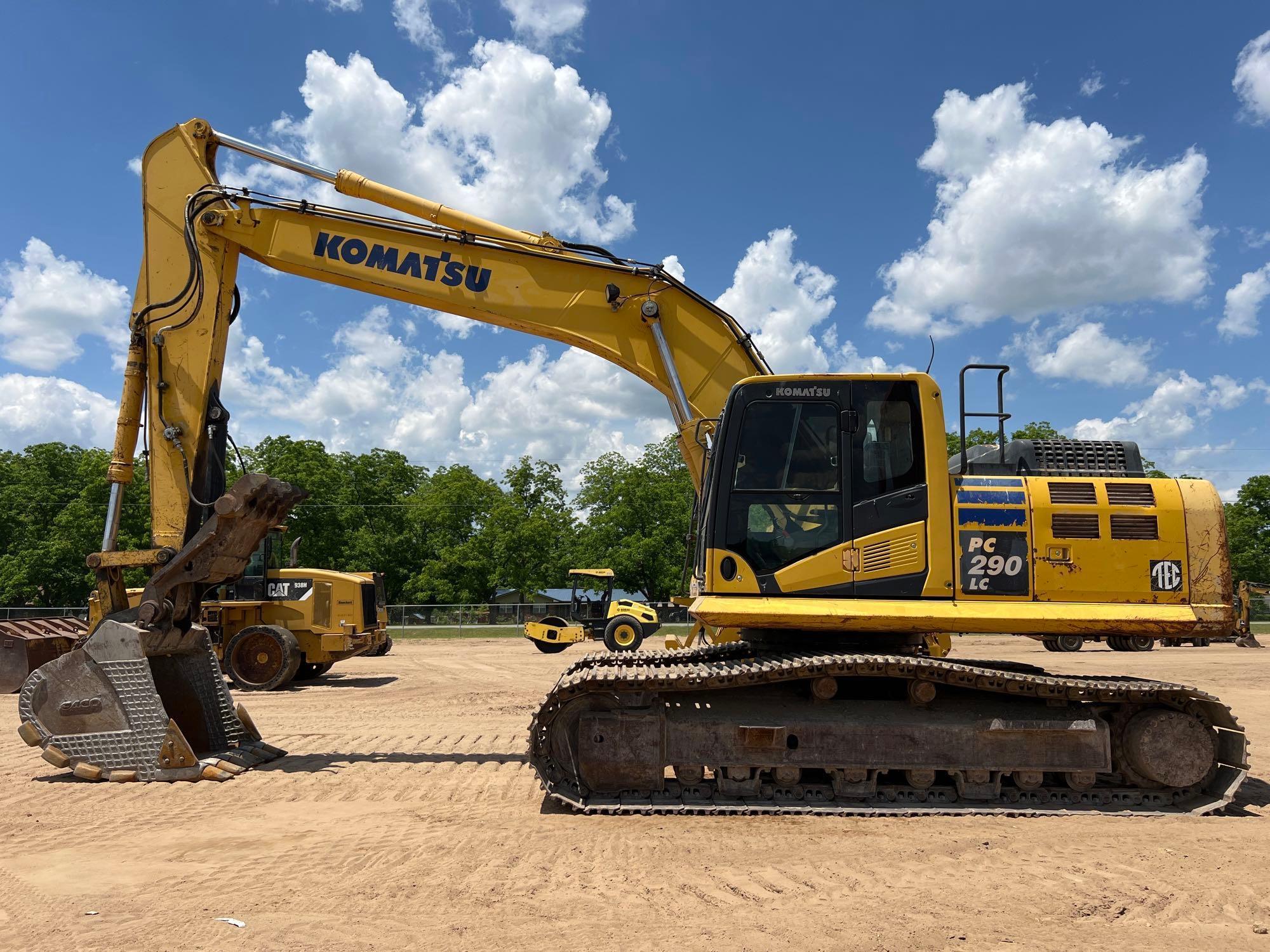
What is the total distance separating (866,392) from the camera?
654cm

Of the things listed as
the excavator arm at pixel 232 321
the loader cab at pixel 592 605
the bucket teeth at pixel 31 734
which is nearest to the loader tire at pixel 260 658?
the excavator arm at pixel 232 321

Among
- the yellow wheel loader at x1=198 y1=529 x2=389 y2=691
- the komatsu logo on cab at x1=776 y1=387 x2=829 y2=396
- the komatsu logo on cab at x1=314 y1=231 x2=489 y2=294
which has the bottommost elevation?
the yellow wheel loader at x1=198 y1=529 x2=389 y2=691

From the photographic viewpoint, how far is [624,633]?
22.8 meters

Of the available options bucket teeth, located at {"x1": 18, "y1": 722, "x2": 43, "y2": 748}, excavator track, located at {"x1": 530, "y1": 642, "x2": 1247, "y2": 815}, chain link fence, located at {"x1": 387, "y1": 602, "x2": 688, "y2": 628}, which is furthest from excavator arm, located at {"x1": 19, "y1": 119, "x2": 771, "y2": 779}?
chain link fence, located at {"x1": 387, "y1": 602, "x2": 688, "y2": 628}

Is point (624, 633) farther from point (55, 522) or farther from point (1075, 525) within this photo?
point (55, 522)

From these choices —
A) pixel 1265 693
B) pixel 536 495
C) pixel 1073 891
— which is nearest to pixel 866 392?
pixel 1073 891

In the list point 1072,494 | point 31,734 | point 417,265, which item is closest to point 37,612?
point 31,734

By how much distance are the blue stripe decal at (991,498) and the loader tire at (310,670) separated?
13.5m

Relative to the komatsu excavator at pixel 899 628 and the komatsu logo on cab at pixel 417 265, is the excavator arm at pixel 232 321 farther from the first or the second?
the komatsu excavator at pixel 899 628

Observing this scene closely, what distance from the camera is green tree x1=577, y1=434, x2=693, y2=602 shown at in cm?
4525

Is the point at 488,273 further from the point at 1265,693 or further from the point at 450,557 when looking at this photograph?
the point at 450,557

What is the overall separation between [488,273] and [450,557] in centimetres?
4182

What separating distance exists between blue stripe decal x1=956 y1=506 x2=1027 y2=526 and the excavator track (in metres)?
1.09

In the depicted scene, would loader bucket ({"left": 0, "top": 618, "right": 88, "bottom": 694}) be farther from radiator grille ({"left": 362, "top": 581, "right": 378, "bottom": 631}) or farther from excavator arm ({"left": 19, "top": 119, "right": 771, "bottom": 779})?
excavator arm ({"left": 19, "top": 119, "right": 771, "bottom": 779})
